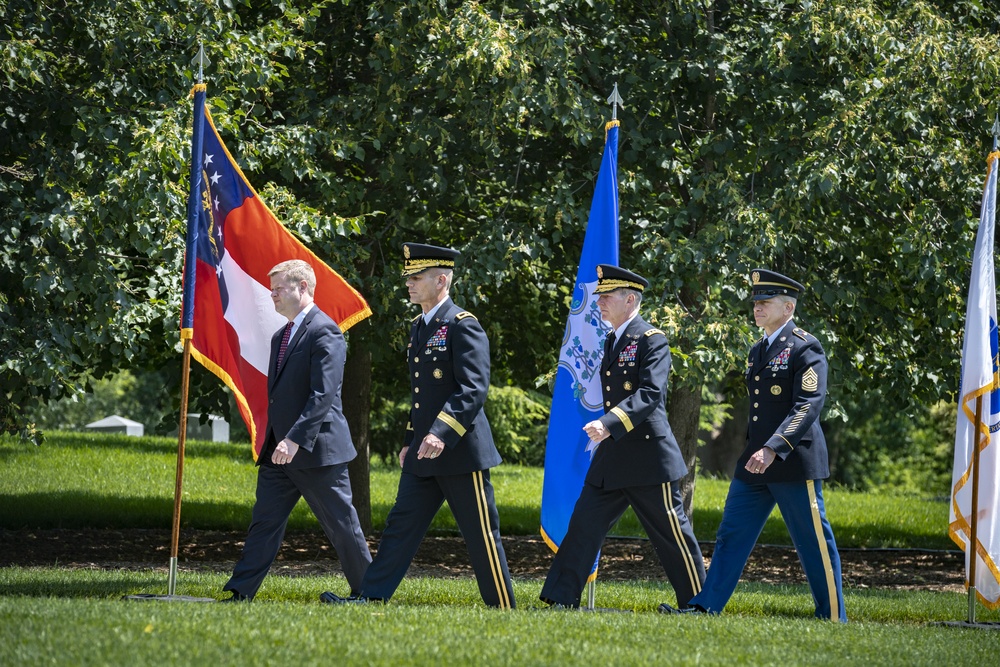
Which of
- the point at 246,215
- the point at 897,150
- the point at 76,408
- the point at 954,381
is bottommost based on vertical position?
the point at 76,408

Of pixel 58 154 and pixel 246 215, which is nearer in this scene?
pixel 246 215

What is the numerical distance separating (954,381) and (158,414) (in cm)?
3040

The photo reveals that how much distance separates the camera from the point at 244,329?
8094mm

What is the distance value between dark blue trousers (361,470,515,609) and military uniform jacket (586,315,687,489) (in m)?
0.74

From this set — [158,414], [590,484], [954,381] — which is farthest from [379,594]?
[158,414]

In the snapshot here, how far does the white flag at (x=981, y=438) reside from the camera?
26.1 ft

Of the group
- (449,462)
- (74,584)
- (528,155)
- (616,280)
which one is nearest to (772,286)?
(616,280)

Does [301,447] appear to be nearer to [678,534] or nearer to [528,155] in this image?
[678,534]

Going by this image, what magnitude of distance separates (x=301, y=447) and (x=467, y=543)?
1.16m

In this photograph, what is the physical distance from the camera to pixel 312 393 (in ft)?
24.1

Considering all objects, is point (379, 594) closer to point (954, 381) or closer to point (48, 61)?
point (48, 61)

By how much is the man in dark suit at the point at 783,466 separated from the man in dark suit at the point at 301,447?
2.14m

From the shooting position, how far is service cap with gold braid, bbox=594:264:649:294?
306 inches

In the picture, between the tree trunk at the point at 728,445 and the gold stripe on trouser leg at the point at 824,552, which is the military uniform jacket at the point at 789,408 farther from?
the tree trunk at the point at 728,445
